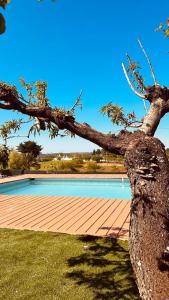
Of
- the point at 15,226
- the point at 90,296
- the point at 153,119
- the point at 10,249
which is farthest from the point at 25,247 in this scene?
the point at 153,119

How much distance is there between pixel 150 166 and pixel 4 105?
6.08ft

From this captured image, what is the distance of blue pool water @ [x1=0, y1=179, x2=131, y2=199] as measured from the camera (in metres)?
19.4

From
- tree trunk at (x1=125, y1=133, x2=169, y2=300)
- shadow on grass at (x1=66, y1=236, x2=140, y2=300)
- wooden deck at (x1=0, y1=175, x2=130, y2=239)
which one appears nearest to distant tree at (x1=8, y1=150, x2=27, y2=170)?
wooden deck at (x1=0, y1=175, x2=130, y2=239)

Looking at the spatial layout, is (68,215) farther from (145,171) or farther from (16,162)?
(16,162)

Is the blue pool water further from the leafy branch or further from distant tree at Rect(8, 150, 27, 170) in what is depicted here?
the leafy branch

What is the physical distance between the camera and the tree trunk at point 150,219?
7.75 ft

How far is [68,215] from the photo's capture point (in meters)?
9.88

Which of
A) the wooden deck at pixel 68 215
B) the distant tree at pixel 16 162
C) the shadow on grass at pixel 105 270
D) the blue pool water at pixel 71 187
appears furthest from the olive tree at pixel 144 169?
the distant tree at pixel 16 162

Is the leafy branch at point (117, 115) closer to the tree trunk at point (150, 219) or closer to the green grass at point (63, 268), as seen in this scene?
the tree trunk at point (150, 219)

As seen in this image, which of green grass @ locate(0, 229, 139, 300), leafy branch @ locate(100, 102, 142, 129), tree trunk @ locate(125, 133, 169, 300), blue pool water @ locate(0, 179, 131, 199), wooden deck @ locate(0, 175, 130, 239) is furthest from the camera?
blue pool water @ locate(0, 179, 131, 199)

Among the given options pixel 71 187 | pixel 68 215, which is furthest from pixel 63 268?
pixel 71 187

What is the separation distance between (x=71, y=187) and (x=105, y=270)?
55.9ft

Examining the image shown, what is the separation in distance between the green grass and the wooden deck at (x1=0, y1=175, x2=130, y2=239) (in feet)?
2.51

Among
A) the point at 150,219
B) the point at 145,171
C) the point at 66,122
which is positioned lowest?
the point at 150,219
